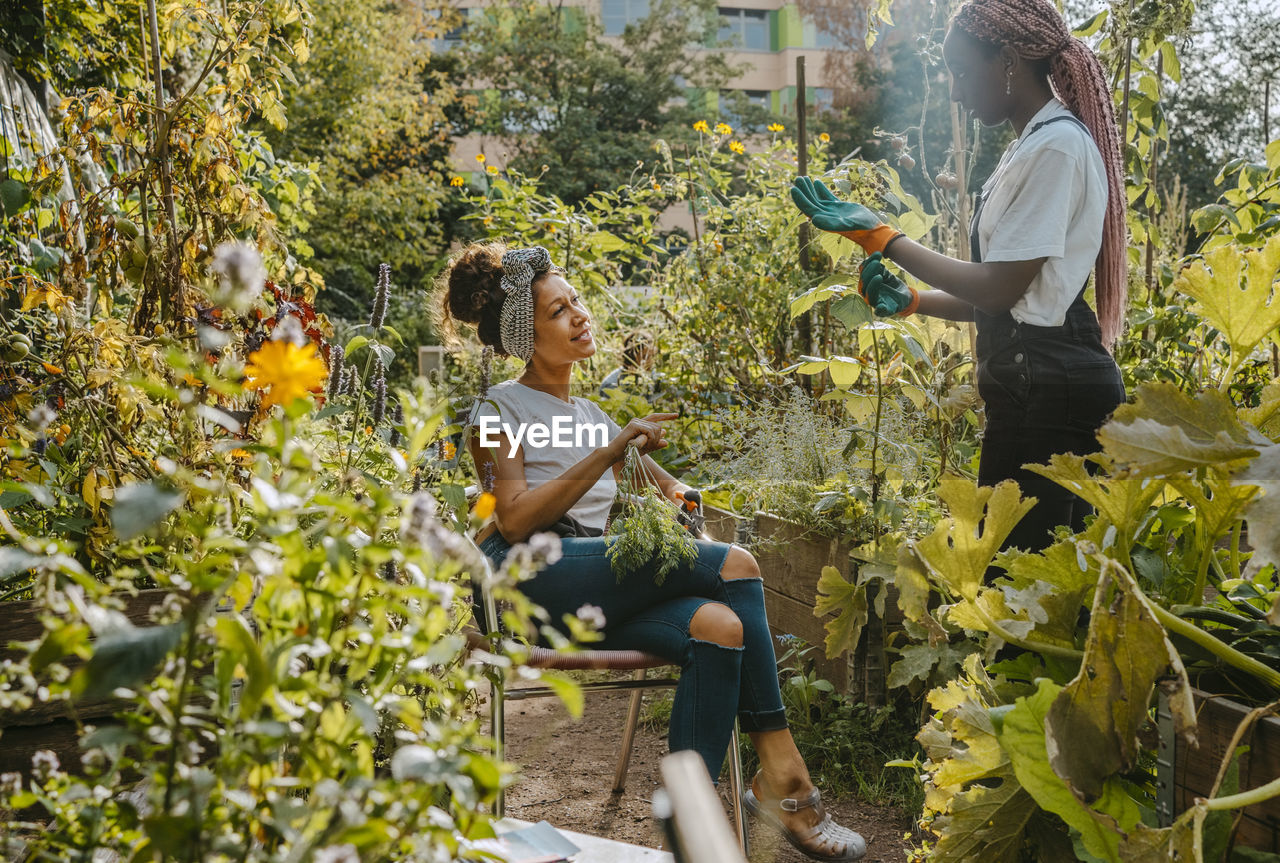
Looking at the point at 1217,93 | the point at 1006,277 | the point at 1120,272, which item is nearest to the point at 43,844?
the point at 1006,277

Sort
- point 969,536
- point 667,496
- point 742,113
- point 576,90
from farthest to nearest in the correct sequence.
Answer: point 742,113 → point 576,90 → point 667,496 → point 969,536

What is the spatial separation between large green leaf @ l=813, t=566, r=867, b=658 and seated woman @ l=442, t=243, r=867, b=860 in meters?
0.18

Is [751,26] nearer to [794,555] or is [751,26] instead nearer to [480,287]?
[794,555]

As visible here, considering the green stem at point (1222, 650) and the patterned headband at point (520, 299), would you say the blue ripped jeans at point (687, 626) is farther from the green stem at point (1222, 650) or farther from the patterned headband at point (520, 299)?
the green stem at point (1222, 650)

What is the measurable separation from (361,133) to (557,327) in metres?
9.28

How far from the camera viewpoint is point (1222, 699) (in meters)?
0.87

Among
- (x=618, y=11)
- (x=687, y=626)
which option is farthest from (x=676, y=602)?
(x=618, y=11)

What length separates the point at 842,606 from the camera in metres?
2.09

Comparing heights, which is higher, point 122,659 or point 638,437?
point 122,659

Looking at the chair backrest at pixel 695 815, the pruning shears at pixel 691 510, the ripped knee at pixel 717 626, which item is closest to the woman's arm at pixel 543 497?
the pruning shears at pixel 691 510

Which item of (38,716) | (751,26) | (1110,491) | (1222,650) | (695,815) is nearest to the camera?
(695,815)

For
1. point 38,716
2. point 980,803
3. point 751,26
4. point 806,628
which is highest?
point 751,26

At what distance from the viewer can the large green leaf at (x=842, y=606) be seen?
6.68 ft

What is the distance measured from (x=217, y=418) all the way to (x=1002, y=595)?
2.67 ft
